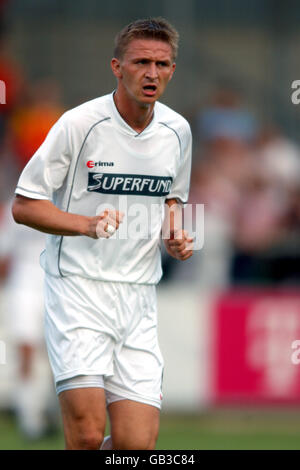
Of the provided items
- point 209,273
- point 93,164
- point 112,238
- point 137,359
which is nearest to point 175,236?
point 112,238

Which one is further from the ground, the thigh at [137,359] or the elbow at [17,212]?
the elbow at [17,212]

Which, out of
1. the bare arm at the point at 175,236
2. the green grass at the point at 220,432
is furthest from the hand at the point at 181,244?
the green grass at the point at 220,432

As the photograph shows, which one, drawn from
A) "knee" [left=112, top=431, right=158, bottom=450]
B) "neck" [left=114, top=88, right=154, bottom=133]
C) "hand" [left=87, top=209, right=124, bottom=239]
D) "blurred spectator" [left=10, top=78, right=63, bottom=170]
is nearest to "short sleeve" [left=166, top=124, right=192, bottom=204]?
"neck" [left=114, top=88, right=154, bottom=133]

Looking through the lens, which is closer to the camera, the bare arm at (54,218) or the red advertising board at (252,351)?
the bare arm at (54,218)

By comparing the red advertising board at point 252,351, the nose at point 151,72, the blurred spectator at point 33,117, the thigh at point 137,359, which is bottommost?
the red advertising board at point 252,351

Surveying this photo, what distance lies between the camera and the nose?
5.16 meters

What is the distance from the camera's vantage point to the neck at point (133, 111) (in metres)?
5.40

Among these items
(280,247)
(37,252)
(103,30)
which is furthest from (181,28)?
(37,252)

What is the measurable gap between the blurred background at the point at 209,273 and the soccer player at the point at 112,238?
3.68 m

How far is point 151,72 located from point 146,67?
45 mm

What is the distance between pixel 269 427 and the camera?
33.9ft

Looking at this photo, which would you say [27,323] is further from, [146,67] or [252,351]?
[146,67]

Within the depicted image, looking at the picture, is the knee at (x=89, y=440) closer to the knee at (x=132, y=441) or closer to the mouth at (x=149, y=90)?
the knee at (x=132, y=441)
